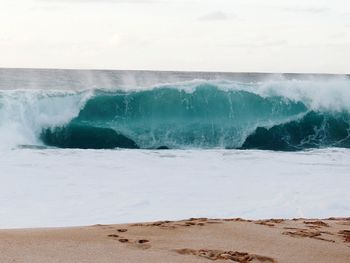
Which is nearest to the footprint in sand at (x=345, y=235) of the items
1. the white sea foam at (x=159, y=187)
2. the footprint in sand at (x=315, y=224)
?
the footprint in sand at (x=315, y=224)

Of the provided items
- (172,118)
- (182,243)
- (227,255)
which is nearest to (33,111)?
(172,118)

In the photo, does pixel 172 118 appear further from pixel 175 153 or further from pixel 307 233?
pixel 307 233

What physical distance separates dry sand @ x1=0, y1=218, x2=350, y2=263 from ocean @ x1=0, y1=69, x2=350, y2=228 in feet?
5.52

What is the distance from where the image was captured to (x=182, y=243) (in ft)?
13.1

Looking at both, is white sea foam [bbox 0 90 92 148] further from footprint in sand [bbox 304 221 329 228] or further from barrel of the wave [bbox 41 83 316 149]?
footprint in sand [bbox 304 221 329 228]

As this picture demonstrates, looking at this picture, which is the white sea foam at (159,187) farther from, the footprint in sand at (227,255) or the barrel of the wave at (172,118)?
the barrel of the wave at (172,118)

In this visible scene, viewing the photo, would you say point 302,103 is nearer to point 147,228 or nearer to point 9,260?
point 147,228

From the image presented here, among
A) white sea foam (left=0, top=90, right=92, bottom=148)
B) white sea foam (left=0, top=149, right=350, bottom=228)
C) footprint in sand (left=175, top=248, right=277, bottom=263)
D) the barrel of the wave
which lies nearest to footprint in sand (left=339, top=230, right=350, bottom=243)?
footprint in sand (left=175, top=248, right=277, bottom=263)

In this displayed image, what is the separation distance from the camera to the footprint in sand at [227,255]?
3637mm

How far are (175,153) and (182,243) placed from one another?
8034 mm

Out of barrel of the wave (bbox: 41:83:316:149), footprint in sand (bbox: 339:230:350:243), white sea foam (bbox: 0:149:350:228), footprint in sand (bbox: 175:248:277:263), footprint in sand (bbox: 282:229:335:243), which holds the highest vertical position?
barrel of the wave (bbox: 41:83:316:149)

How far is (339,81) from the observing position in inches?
738

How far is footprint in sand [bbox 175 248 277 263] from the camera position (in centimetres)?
364

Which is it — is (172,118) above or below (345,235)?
above
